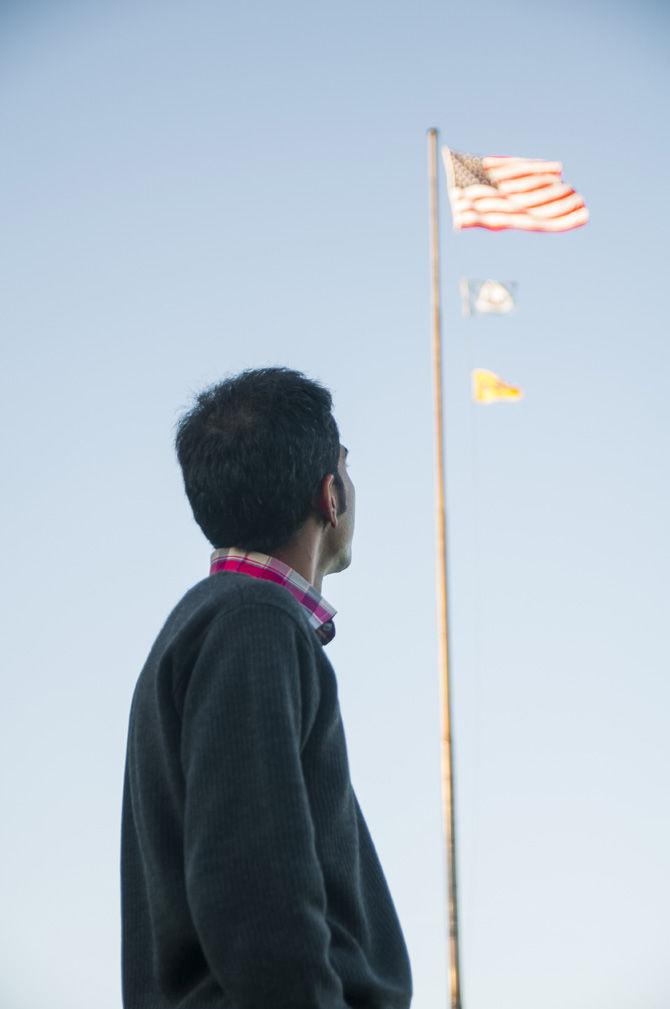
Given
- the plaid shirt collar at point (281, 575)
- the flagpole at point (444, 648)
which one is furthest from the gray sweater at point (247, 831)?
the flagpole at point (444, 648)

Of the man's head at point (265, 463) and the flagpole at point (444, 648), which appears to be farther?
the flagpole at point (444, 648)

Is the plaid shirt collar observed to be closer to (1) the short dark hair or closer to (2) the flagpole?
(1) the short dark hair

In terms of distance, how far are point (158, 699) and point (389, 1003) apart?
0.56 m

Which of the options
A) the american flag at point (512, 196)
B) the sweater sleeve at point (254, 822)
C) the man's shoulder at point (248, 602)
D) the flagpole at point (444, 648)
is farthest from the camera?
the american flag at point (512, 196)

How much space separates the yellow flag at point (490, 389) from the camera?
11633 millimetres

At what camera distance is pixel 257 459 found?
2.41 metres

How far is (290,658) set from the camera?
6.84 feet

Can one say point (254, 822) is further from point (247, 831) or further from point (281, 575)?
point (281, 575)

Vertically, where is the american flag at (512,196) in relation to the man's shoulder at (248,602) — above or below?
above

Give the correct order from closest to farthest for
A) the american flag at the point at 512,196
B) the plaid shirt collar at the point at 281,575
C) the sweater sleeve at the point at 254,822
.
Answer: the sweater sleeve at the point at 254,822 < the plaid shirt collar at the point at 281,575 < the american flag at the point at 512,196

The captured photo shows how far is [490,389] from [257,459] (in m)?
9.39

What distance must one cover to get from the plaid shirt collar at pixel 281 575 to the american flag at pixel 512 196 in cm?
857

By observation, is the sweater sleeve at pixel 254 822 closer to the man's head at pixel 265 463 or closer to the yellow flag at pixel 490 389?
the man's head at pixel 265 463

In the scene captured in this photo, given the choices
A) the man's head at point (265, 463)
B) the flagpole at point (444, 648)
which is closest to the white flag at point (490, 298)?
the flagpole at point (444, 648)
